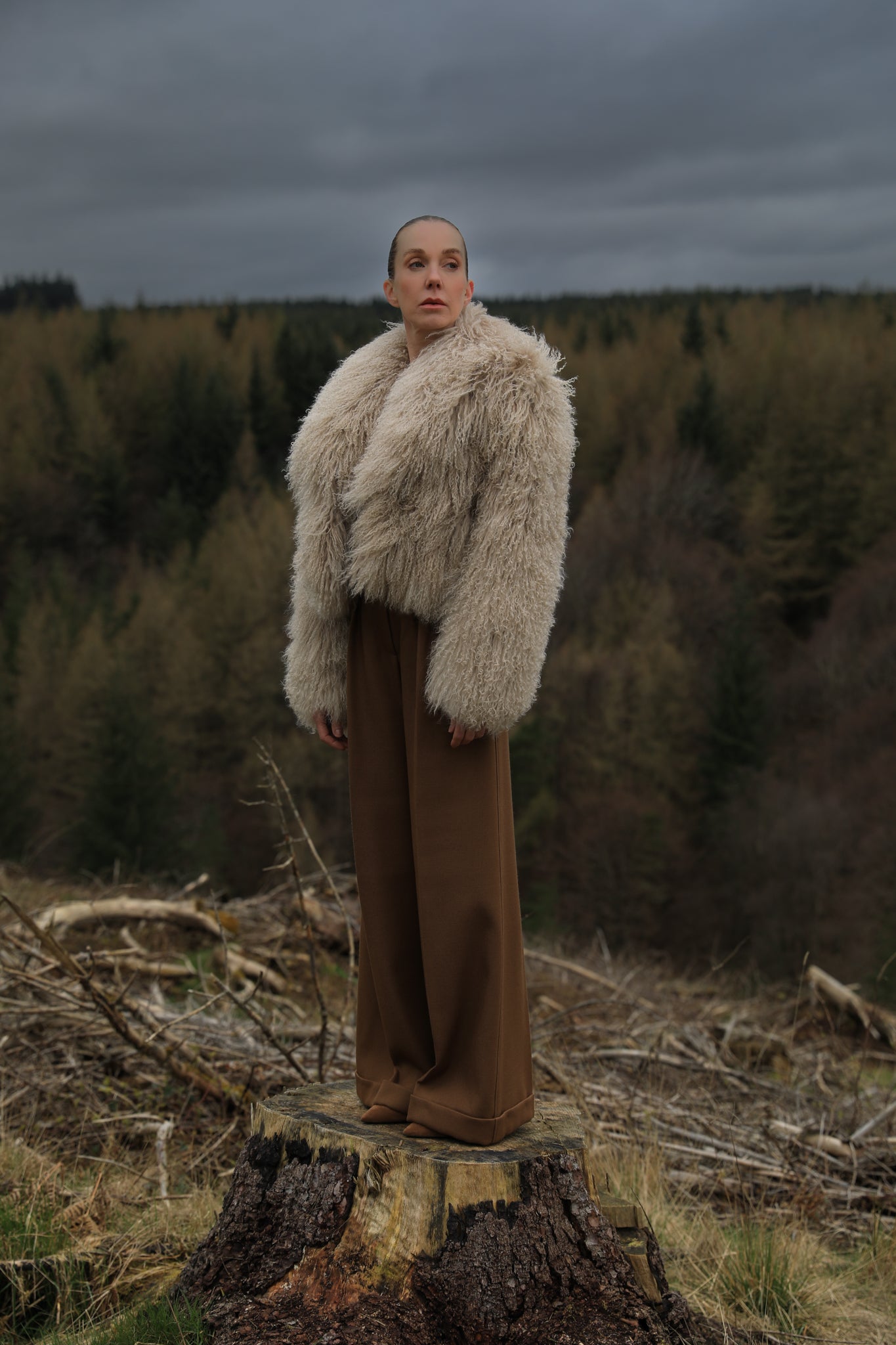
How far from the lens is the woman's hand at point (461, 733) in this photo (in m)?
3.40

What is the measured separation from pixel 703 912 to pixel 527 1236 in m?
37.7

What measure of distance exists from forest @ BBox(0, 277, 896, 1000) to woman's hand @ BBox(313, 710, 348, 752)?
20.1 ft

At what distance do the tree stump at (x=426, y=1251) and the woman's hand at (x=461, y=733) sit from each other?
107 cm

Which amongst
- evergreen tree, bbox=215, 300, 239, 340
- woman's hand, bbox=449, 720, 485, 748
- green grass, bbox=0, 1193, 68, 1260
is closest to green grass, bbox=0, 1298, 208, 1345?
green grass, bbox=0, 1193, 68, 1260

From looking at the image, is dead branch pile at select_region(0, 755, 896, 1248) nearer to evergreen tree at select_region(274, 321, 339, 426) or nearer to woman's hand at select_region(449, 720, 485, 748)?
woman's hand at select_region(449, 720, 485, 748)

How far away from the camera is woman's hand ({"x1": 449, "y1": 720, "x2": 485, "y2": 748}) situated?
11.2 feet

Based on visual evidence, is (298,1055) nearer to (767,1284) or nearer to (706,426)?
(767,1284)

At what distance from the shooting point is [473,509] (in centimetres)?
345

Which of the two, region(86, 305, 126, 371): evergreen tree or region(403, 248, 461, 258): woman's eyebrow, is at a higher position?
region(403, 248, 461, 258): woman's eyebrow

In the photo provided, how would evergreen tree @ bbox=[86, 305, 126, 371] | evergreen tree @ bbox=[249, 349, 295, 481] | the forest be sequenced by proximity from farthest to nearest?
evergreen tree @ bbox=[86, 305, 126, 371] → evergreen tree @ bbox=[249, 349, 295, 481] → the forest

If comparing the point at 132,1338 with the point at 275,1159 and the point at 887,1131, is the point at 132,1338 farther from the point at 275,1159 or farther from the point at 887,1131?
the point at 887,1131

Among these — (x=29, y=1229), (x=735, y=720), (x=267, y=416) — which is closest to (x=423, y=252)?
(x=29, y=1229)

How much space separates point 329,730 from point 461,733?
65cm

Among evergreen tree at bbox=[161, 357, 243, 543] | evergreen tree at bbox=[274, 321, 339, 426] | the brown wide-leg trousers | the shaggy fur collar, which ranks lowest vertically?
evergreen tree at bbox=[161, 357, 243, 543]
